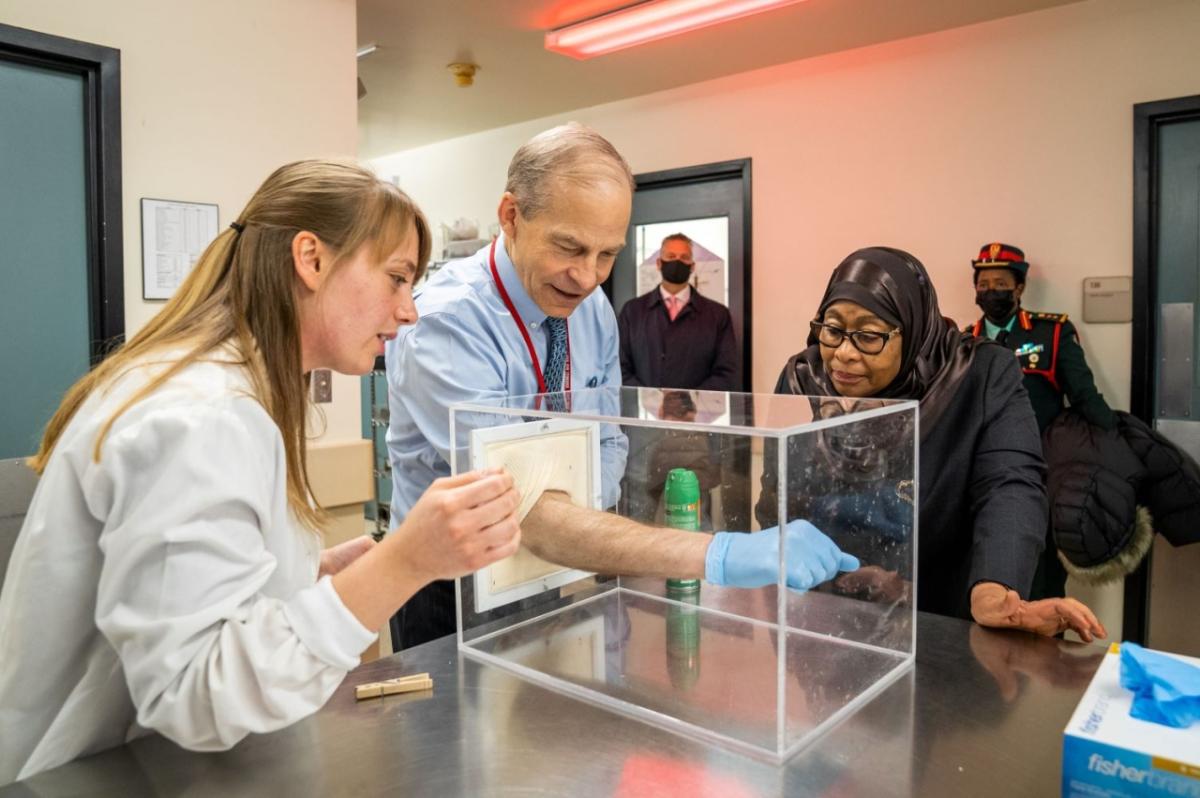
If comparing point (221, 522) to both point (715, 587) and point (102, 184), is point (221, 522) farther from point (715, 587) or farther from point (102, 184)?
point (102, 184)

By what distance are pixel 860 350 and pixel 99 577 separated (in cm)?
121

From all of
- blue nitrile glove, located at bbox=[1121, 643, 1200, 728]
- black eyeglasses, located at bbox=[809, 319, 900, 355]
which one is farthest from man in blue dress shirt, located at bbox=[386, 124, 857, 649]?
blue nitrile glove, located at bbox=[1121, 643, 1200, 728]

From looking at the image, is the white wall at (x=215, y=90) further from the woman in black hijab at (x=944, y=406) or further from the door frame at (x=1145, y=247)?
the door frame at (x=1145, y=247)

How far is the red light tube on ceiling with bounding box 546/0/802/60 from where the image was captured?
295cm

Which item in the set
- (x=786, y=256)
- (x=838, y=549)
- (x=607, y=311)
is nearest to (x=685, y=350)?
(x=786, y=256)

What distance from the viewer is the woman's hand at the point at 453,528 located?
0.81 meters

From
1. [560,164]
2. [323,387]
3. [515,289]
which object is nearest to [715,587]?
[515,289]

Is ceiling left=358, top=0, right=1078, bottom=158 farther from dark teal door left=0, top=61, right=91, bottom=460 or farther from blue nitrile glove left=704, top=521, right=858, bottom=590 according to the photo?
blue nitrile glove left=704, top=521, right=858, bottom=590

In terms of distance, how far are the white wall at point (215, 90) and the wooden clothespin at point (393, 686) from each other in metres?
1.93

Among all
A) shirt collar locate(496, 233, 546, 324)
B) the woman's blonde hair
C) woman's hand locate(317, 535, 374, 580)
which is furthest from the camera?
shirt collar locate(496, 233, 546, 324)

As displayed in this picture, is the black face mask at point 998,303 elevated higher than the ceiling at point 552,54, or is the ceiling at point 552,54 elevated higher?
the ceiling at point 552,54

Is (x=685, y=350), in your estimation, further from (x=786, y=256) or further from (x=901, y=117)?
(x=901, y=117)

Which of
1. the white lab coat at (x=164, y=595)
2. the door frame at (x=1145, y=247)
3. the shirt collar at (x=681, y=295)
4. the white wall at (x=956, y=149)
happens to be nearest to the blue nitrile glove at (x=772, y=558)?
the white lab coat at (x=164, y=595)

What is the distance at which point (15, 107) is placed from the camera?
2283 millimetres
